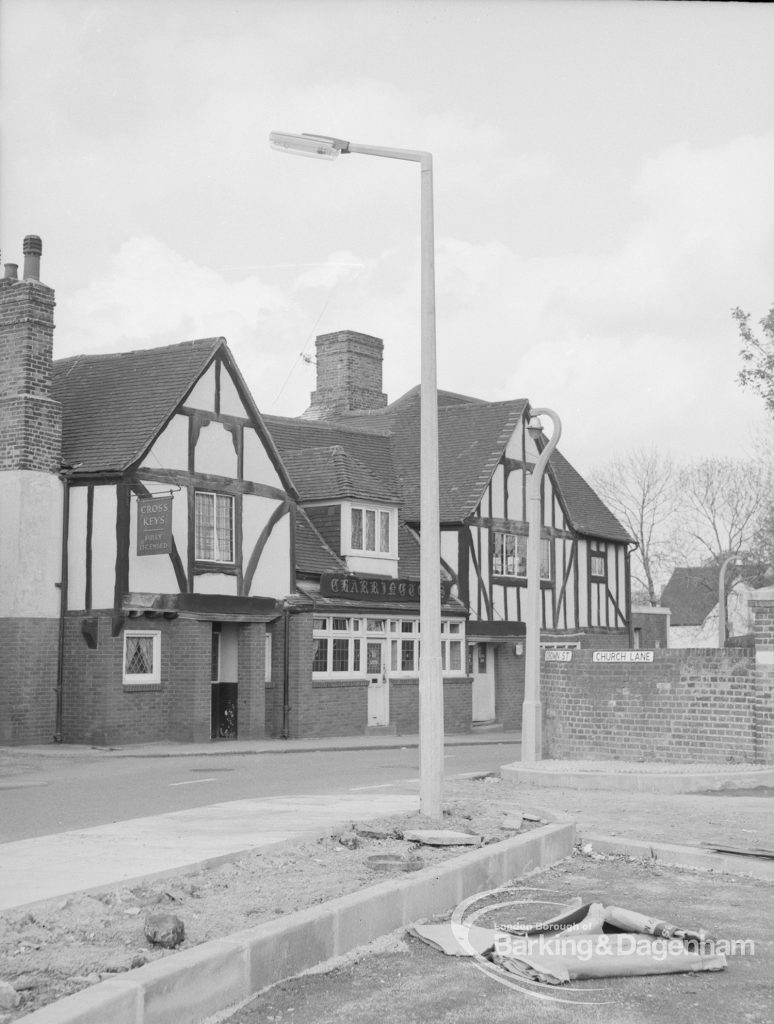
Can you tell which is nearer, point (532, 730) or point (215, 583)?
point (532, 730)

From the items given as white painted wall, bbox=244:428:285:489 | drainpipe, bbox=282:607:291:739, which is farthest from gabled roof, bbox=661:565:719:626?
white painted wall, bbox=244:428:285:489

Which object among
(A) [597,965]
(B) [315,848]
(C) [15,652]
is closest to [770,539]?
(C) [15,652]

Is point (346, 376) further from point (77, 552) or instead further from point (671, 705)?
point (671, 705)

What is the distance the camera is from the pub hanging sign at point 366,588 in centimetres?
2977

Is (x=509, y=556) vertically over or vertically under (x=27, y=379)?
under

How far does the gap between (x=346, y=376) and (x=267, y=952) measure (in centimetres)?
3892

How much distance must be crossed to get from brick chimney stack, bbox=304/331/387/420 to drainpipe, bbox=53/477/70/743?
19.0 metres

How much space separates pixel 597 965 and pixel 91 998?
2589 mm

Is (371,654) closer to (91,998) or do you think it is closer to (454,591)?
(454,591)

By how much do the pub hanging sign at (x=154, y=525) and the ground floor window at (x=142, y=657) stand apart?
71.8 inches

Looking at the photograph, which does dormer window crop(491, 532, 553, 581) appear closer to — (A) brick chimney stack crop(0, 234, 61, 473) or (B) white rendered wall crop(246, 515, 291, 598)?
(B) white rendered wall crop(246, 515, 291, 598)

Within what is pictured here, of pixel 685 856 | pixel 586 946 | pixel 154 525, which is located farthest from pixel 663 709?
pixel 586 946

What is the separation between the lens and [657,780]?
1568cm

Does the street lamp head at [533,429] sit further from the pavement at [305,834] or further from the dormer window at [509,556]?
the pavement at [305,834]
